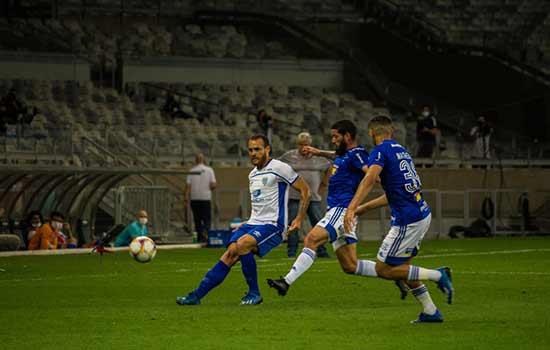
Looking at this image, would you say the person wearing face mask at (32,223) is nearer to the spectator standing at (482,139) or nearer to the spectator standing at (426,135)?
the spectator standing at (426,135)

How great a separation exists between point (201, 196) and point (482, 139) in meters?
12.5

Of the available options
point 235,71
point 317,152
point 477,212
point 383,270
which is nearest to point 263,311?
point 383,270

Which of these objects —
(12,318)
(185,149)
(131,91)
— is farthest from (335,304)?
(131,91)

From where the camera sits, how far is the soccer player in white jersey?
1413cm

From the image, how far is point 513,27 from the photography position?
47031mm

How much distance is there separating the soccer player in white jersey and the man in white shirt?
47.5ft

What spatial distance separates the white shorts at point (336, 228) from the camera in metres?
14.0

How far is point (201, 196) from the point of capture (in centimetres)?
2947

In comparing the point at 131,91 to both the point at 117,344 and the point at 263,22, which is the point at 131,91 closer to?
the point at 263,22

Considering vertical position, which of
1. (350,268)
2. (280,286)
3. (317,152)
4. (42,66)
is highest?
(42,66)

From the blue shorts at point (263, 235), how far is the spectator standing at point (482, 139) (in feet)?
79.9

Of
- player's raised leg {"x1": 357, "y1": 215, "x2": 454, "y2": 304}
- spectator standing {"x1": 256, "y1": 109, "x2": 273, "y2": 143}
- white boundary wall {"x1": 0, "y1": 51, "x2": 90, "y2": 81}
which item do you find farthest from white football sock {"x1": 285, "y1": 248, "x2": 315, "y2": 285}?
white boundary wall {"x1": 0, "y1": 51, "x2": 90, "y2": 81}

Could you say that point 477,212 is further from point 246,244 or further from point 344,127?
point 246,244

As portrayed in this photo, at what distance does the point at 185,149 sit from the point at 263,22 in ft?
38.1
